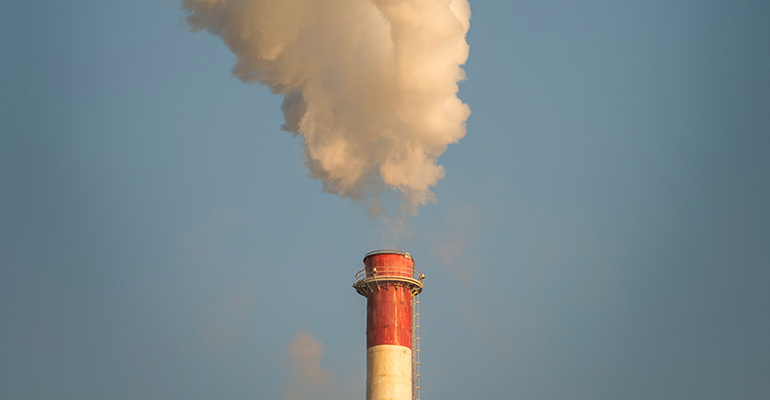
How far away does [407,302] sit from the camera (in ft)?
176

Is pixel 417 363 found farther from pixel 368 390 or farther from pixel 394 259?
pixel 394 259

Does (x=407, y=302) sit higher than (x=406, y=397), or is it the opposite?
(x=407, y=302)

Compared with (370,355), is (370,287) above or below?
above

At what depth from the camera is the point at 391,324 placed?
52062mm

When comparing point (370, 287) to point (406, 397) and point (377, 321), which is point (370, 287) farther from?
point (406, 397)

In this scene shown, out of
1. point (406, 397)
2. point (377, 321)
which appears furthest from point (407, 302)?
point (406, 397)

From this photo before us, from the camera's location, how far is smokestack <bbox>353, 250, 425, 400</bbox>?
50375 millimetres

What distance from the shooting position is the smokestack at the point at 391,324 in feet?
165

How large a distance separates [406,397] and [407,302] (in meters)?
6.73

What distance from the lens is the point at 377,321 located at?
52500 millimetres

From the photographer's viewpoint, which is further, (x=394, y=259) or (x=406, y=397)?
(x=394, y=259)

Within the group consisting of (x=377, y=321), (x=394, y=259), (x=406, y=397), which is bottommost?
(x=406, y=397)

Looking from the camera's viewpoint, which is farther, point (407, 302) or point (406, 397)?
point (407, 302)

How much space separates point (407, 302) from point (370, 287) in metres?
2.80
